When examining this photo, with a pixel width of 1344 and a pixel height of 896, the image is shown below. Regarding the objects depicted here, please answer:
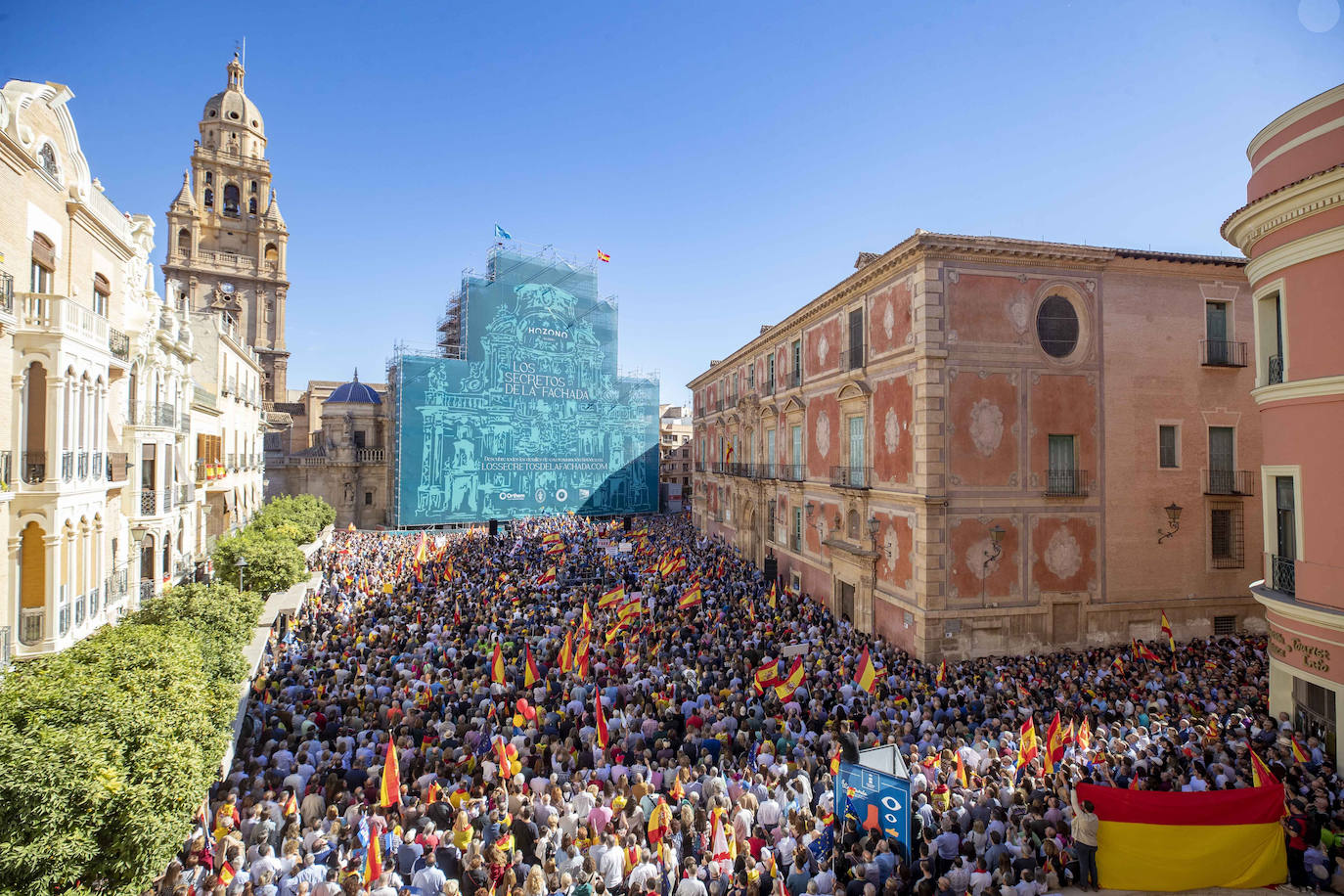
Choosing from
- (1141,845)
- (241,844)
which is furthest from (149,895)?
(1141,845)

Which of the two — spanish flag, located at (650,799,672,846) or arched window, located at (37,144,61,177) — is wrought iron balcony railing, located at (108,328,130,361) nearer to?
arched window, located at (37,144,61,177)

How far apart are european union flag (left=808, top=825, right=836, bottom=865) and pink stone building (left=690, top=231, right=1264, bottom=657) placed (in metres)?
11.0

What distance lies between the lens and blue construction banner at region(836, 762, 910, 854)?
848 cm

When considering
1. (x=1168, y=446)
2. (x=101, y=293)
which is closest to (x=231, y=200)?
(x=101, y=293)

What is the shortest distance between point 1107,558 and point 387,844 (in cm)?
1989

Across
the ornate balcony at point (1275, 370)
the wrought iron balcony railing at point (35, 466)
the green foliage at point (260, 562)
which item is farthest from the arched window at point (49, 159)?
the ornate balcony at point (1275, 370)

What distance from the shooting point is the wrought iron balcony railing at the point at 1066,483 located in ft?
63.9

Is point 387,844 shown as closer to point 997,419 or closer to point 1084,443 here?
point 997,419

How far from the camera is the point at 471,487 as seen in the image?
162 feet

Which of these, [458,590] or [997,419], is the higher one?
[997,419]

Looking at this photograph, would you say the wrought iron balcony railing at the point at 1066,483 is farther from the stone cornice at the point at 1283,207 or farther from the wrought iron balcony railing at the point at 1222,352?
the stone cornice at the point at 1283,207

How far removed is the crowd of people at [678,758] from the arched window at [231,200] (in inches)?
1929

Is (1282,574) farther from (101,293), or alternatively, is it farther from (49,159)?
(101,293)

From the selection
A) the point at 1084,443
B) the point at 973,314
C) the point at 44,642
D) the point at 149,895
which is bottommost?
the point at 149,895
